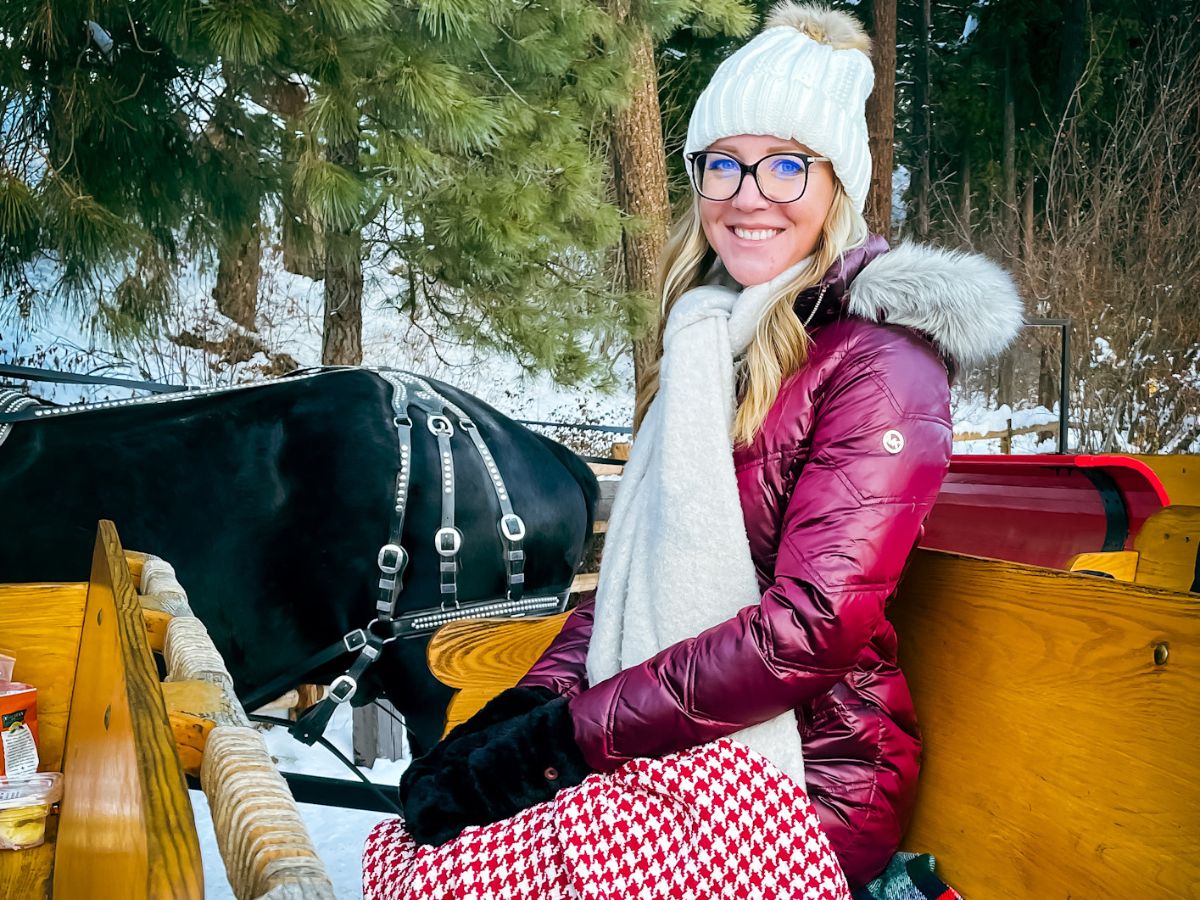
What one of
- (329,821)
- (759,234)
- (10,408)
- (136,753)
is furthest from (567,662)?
(329,821)

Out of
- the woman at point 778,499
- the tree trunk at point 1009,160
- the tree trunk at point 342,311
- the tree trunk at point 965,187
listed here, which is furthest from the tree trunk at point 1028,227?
the woman at point 778,499

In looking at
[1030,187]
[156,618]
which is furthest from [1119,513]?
[1030,187]

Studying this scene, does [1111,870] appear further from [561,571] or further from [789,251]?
[561,571]

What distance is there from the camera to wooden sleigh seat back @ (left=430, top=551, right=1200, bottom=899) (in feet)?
3.79

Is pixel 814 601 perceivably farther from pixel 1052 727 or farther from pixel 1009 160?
pixel 1009 160

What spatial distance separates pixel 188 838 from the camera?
601mm

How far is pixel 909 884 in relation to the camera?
1.47 meters

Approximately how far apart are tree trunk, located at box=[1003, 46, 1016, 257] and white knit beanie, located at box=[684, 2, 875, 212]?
12424 millimetres

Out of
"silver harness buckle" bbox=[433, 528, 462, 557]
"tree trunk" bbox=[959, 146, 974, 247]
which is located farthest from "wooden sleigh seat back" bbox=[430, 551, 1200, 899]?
"tree trunk" bbox=[959, 146, 974, 247]

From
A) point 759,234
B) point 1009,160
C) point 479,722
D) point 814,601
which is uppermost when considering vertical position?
point 1009,160

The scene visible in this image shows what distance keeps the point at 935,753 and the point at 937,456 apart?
0.50 meters

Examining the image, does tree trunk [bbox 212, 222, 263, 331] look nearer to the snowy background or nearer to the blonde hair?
the snowy background

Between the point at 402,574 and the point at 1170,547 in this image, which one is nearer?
the point at 1170,547

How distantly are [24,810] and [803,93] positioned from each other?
162 cm
